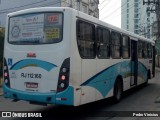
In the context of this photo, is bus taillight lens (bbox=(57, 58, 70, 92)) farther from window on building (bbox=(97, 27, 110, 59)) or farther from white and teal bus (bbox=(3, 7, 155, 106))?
window on building (bbox=(97, 27, 110, 59))

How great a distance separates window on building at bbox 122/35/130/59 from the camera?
1353 centimetres

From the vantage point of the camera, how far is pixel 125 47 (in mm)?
13836

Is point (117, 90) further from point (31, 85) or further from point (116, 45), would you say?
point (31, 85)

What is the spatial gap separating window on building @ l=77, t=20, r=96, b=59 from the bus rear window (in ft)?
1.99

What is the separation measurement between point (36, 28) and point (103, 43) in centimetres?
263

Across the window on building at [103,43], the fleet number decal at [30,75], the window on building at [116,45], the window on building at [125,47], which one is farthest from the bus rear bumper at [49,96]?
the window on building at [125,47]

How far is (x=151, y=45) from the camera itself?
19781mm

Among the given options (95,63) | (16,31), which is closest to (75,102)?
(95,63)

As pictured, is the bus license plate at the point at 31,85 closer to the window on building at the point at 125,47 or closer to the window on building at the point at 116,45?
the window on building at the point at 116,45

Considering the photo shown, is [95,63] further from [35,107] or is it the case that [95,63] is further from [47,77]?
[35,107]

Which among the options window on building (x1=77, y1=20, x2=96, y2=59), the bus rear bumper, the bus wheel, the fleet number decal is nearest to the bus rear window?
window on building (x1=77, y1=20, x2=96, y2=59)

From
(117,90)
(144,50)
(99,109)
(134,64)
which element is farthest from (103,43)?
(144,50)

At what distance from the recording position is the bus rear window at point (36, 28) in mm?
8938

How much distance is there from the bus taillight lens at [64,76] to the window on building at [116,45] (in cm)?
366
